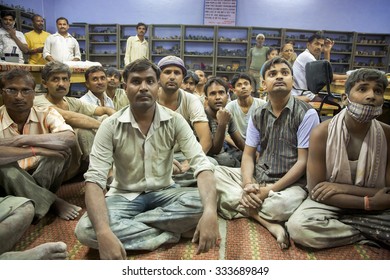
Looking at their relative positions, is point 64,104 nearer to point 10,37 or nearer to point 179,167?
point 10,37

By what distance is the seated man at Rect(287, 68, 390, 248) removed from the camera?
1.23 meters

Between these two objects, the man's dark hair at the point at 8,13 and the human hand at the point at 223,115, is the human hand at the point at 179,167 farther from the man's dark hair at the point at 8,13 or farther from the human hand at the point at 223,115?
the man's dark hair at the point at 8,13

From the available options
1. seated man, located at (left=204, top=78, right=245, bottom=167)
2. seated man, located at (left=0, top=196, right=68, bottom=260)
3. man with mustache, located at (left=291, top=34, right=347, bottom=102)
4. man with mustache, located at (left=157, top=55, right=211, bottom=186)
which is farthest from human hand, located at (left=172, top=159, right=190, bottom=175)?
man with mustache, located at (left=291, top=34, right=347, bottom=102)

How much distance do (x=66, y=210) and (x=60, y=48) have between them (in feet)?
7.86

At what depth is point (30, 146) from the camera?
1.34 meters

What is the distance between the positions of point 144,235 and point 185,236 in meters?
0.20

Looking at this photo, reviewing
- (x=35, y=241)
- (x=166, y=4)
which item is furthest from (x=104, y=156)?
(x=166, y=4)

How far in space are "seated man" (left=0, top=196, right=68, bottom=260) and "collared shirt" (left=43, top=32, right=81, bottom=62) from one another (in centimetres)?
218

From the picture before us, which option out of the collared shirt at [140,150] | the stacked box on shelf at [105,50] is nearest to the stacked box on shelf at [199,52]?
the stacked box on shelf at [105,50]

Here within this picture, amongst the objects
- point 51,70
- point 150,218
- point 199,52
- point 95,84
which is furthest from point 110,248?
point 199,52

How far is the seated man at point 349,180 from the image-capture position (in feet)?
4.05

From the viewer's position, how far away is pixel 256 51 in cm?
588

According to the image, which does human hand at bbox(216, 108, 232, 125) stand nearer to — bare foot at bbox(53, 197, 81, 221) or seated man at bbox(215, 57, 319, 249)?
seated man at bbox(215, 57, 319, 249)
